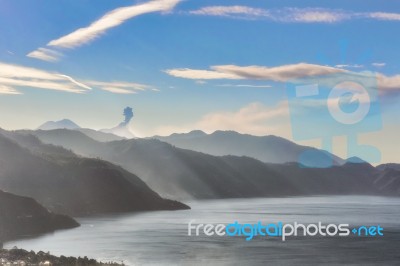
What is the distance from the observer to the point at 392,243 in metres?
127

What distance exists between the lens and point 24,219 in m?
149

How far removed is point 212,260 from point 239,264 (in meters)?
5.95

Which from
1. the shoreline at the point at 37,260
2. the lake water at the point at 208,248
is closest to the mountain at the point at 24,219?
the lake water at the point at 208,248

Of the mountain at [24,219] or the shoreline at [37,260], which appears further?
the mountain at [24,219]

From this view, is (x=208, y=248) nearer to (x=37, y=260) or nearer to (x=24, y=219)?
(x=37, y=260)

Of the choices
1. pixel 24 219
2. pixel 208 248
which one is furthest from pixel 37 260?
pixel 24 219

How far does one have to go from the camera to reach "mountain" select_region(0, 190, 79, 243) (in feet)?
462

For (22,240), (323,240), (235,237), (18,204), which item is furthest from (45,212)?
(323,240)

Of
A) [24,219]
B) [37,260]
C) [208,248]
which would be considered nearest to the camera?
[37,260]

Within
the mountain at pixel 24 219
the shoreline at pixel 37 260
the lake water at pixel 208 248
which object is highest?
the mountain at pixel 24 219

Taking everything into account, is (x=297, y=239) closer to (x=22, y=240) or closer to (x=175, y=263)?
(x=175, y=263)

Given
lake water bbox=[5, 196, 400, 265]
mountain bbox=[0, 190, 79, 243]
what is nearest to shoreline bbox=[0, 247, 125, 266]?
lake water bbox=[5, 196, 400, 265]

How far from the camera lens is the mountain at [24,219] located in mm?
140863

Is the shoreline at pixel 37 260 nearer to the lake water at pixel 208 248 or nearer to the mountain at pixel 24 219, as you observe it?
the lake water at pixel 208 248
